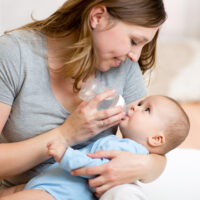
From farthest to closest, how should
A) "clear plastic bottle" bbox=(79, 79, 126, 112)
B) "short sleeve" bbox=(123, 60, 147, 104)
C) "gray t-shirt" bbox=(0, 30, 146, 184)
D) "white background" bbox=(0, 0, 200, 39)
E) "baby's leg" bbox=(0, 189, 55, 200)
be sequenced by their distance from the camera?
"white background" bbox=(0, 0, 200, 39), "short sleeve" bbox=(123, 60, 147, 104), "clear plastic bottle" bbox=(79, 79, 126, 112), "gray t-shirt" bbox=(0, 30, 146, 184), "baby's leg" bbox=(0, 189, 55, 200)

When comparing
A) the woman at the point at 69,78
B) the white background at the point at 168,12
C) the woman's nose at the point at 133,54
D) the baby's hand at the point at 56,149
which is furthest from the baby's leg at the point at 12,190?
the white background at the point at 168,12

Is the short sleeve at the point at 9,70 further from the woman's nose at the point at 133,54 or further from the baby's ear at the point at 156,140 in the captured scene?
the baby's ear at the point at 156,140

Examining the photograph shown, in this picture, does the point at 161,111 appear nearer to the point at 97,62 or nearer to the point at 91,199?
the point at 97,62

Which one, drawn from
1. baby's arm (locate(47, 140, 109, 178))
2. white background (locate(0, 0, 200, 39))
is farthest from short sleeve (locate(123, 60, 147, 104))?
white background (locate(0, 0, 200, 39))

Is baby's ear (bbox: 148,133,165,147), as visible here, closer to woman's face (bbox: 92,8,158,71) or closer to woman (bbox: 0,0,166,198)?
woman (bbox: 0,0,166,198)

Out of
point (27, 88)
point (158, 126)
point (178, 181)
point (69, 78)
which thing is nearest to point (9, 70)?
point (27, 88)

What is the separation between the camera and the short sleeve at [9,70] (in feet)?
4.32

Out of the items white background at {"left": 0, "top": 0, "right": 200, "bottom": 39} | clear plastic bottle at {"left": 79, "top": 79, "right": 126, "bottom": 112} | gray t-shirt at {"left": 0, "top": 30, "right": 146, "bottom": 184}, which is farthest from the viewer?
white background at {"left": 0, "top": 0, "right": 200, "bottom": 39}

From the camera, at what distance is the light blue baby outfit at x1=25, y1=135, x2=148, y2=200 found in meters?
1.24

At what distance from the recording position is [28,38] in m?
1.39

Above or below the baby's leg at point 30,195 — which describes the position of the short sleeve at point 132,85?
above

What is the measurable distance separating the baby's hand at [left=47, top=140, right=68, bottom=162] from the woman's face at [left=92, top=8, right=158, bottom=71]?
340mm

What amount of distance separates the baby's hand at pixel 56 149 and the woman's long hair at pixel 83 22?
0.25 m

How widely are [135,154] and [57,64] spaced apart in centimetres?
43
